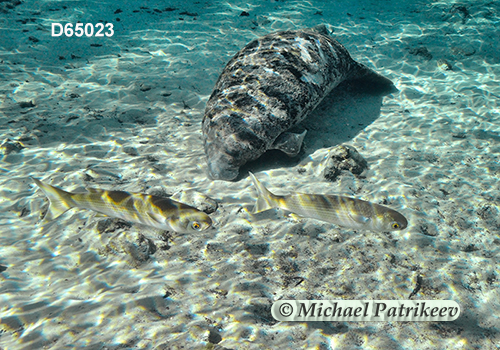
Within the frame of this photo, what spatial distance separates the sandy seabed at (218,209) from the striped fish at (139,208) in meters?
0.57

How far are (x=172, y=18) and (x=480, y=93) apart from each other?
11.3 meters

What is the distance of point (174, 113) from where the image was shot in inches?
275

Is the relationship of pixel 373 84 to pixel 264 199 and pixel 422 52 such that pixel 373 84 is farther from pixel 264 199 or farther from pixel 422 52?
pixel 264 199

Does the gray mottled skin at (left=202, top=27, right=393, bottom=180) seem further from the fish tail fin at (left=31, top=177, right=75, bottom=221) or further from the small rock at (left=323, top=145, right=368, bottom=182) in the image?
the fish tail fin at (left=31, top=177, right=75, bottom=221)

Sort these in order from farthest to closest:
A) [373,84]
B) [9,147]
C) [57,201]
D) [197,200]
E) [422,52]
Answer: [422,52]
[373,84]
[9,147]
[197,200]
[57,201]

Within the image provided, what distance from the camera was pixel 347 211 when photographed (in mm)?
3199

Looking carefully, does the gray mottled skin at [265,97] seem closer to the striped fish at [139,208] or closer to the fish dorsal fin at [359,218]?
the striped fish at [139,208]

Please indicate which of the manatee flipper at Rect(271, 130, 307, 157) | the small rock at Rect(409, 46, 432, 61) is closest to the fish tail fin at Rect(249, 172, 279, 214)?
the manatee flipper at Rect(271, 130, 307, 157)

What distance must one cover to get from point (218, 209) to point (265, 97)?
2139 mm

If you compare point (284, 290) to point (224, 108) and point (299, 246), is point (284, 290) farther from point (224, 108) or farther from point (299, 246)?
point (224, 108)

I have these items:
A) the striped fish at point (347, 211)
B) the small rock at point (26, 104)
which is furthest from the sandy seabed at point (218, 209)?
the striped fish at point (347, 211)

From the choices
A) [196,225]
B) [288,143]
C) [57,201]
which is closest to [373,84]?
[288,143]

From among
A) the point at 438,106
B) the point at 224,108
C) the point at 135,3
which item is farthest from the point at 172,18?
the point at 438,106

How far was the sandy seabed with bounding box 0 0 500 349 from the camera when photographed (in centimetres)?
284
